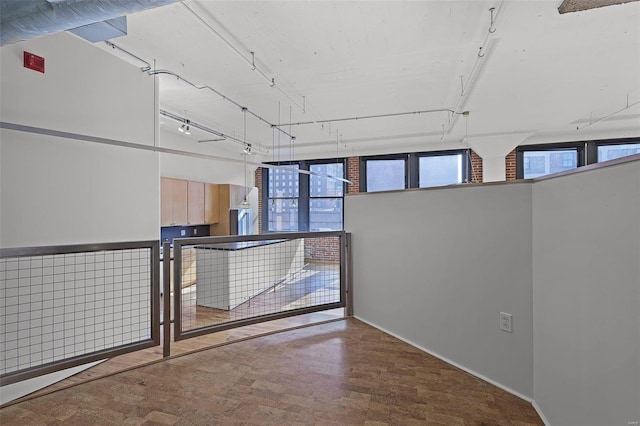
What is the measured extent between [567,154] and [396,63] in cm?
584

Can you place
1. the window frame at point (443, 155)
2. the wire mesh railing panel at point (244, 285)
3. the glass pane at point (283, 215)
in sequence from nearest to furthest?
the wire mesh railing panel at point (244, 285)
the window frame at point (443, 155)
the glass pane at point (283, 215)

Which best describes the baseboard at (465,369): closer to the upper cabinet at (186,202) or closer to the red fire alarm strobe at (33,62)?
the red fire alarm strobe at (33,62)

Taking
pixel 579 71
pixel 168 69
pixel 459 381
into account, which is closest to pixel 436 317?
pixel 459 381

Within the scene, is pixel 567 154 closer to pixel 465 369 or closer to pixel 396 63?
pixel 396 63

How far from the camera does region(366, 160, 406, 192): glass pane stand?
26.3 ft

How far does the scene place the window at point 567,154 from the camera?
21.6ft

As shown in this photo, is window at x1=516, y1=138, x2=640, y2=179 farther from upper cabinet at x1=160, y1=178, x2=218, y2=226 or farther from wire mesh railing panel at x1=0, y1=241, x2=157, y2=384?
wire mesh railing panel at x1=0, y1=241, x2=157, y2=384

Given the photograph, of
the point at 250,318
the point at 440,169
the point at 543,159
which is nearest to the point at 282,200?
the point at 440,169

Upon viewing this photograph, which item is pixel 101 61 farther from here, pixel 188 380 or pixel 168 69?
pixel 188 380

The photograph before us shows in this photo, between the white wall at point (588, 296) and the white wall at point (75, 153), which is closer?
the white wall at point (588, 296)

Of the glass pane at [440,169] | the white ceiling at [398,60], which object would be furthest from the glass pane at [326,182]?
the white ceiling at [398,60]

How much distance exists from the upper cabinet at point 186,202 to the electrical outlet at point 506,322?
17.4 feet

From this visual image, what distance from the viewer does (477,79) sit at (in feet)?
12.2

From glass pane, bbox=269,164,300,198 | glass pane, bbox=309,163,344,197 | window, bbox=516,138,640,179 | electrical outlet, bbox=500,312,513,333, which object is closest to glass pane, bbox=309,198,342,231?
Result: glass pane, bbox=309,163,344,197
